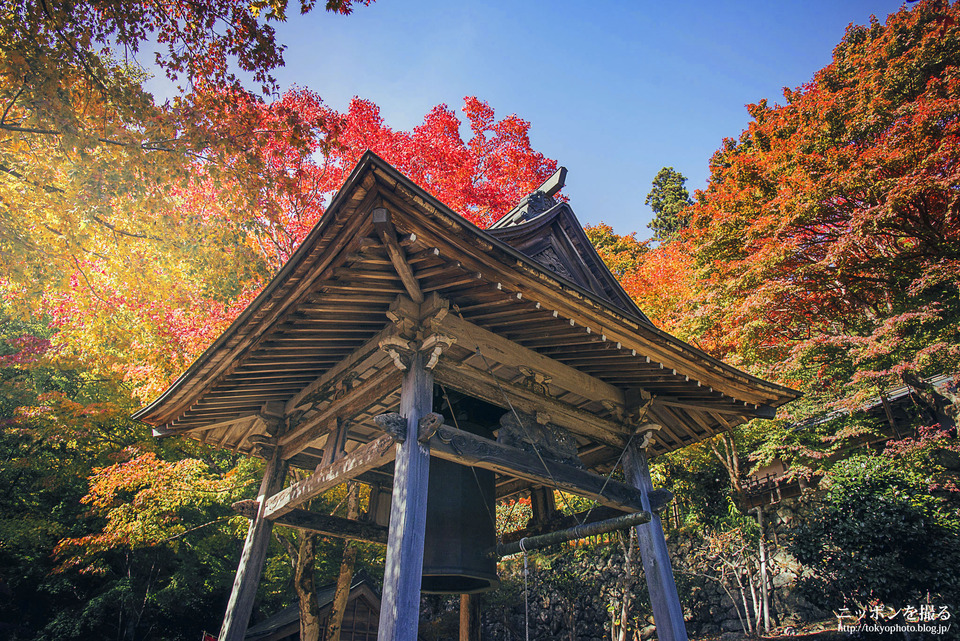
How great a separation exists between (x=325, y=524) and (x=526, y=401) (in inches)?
133

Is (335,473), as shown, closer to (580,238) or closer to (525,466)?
(525,466)

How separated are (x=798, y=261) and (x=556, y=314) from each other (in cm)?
1103

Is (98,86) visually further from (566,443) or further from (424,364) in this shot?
(566,443)

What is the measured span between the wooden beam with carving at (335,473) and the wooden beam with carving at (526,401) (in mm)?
863

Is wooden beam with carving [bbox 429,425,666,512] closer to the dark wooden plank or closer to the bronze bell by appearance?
the dark wooden plank

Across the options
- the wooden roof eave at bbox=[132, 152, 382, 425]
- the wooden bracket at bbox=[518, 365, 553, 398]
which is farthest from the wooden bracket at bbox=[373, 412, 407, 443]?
the wooden bracket at bbox=[518, 365, 553, 398]

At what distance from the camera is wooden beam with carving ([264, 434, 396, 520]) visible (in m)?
4.57

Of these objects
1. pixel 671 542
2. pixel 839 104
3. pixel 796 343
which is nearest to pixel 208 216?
pixel 796 343

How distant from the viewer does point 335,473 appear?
5172 mm

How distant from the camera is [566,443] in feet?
A: 19.1

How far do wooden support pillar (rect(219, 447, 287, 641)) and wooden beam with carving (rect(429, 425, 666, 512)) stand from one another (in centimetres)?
319

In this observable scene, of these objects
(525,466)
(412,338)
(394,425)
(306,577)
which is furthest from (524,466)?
(306,577)

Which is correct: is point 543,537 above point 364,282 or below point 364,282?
below

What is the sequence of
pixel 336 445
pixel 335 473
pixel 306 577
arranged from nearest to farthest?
1. pixel 335 473
2. pixel 336 445
3. pixel 306 577
